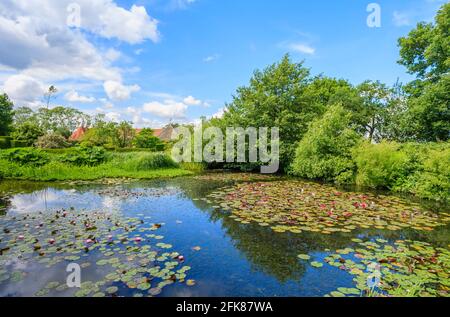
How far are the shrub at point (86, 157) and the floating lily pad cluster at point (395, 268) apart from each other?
41.2 feet

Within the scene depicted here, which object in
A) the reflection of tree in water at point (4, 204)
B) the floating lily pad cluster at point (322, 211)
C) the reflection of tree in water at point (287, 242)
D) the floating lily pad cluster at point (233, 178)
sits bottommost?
the reflection of tree in water at point (287, 242)

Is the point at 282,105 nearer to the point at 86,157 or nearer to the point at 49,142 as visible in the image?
the point at 86,157

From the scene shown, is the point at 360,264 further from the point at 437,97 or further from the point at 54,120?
the point at 54,120

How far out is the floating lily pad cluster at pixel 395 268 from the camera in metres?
3.00

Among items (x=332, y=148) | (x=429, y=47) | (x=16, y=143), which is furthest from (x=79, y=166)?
(x=429, y=47)

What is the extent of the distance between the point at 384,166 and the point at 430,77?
10842mm

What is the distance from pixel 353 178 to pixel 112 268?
10.6 meters

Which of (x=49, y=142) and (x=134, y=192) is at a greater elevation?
(x=49, y=142)

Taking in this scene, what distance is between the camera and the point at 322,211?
21.4 ft

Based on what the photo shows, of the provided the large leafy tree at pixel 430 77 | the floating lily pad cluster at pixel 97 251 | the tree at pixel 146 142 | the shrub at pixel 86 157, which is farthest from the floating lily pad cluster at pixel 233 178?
the tree at pixel 146 142

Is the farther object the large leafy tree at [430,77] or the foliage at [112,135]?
the foliage at [112,135]

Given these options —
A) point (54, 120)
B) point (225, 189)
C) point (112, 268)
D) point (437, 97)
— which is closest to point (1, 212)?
point (112, 268)

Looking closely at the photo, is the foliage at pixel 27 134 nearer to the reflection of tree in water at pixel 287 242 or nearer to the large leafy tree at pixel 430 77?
the reflection of tree in water at pixel 287 242

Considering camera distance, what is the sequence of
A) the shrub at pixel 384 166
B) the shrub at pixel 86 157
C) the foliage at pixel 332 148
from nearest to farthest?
the shrub at pixel 384 166, the foliage at pixel 332 148, the shrub at pixel 86 157
